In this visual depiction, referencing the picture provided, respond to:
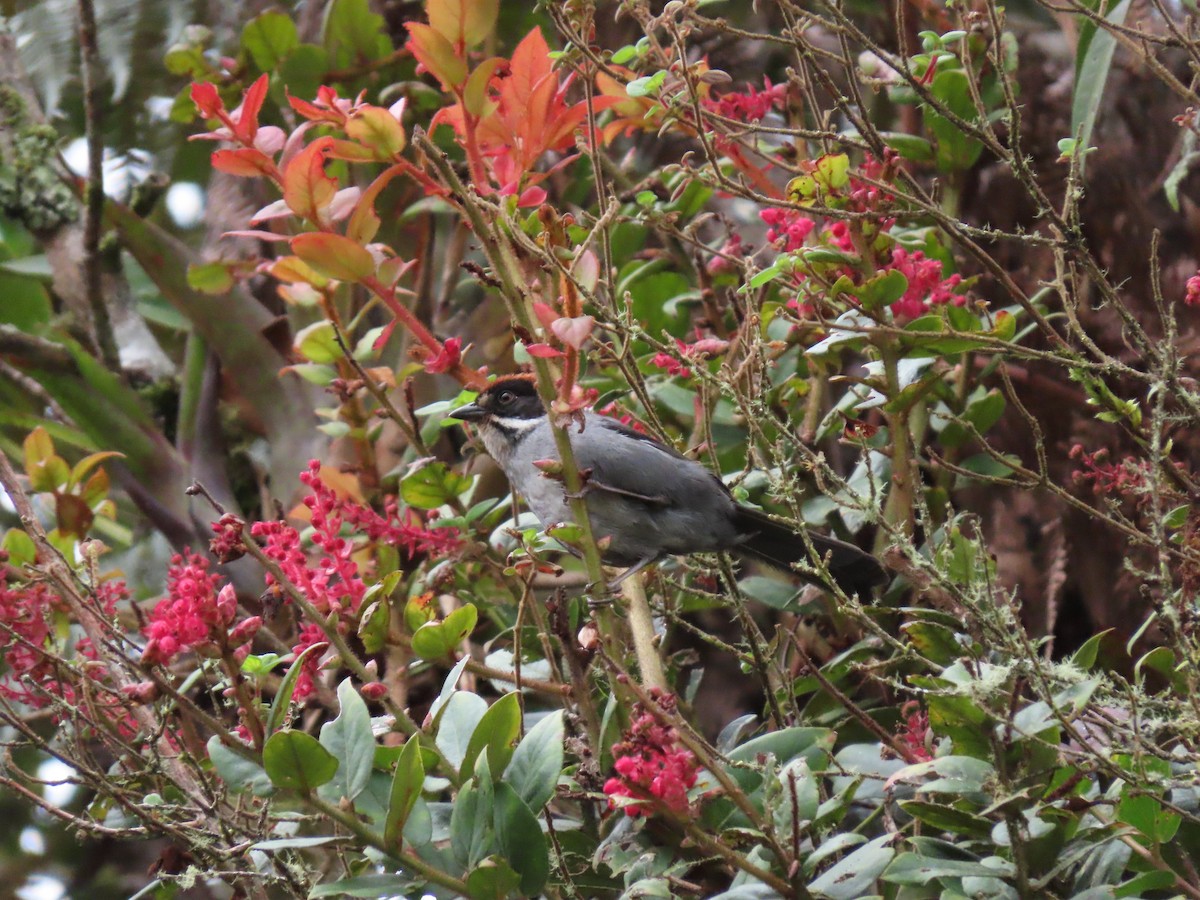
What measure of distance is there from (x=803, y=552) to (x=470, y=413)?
2.68 feet

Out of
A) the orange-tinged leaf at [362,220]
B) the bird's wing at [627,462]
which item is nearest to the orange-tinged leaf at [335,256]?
the orange-tinged leaf at [362,220]

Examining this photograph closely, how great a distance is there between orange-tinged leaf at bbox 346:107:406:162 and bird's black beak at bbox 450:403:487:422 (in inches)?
38.5

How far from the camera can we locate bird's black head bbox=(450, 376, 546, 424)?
2.92 m

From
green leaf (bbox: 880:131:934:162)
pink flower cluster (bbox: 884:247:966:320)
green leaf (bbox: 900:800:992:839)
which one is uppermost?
green leaf (bbox: 880:131:934:162)

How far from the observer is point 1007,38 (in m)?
2.63

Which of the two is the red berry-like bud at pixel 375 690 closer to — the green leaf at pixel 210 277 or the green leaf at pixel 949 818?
the green leaf at pixel 949 818

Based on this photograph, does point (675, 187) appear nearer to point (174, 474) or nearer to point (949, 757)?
point (174, 474)

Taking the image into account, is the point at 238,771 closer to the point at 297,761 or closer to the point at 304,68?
the point at 297,761

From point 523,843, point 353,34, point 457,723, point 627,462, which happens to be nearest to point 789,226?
point 627,462

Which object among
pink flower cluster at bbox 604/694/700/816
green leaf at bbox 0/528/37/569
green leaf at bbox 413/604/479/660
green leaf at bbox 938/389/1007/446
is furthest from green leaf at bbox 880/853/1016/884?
green leaf at bbox 0/528/37/569

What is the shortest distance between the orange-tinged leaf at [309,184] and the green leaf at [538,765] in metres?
0.88

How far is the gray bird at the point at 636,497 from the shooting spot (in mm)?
2705

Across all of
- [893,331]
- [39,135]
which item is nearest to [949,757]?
[893,331]

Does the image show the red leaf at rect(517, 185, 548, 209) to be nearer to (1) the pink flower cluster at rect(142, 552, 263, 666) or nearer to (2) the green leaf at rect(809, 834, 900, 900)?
(1) the pink flower cluster at rect(142, 552, 263, 666)
